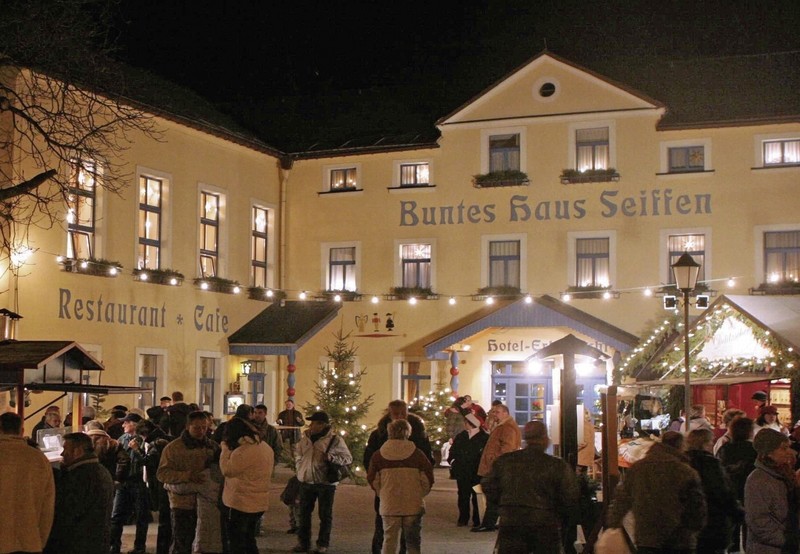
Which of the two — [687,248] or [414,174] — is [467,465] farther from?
[414,174]

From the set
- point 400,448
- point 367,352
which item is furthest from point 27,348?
point 367,352

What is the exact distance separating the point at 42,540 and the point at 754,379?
1519cm

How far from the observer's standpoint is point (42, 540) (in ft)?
25.7

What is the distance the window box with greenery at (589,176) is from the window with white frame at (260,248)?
7.52 metres

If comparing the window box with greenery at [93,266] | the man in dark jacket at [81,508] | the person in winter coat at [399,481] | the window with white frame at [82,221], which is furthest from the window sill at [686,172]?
the man in dark jacket at [81,508]

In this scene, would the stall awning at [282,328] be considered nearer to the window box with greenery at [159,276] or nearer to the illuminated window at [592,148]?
the window box with greenery at [159,276]

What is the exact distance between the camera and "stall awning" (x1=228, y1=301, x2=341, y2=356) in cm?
2811

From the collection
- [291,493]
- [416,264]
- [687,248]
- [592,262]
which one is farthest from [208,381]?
[291,493]

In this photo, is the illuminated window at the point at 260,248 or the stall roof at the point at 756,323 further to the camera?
the illuminated window at the point at 260,248

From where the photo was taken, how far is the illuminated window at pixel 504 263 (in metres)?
28.7

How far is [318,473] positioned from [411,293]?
16.2 m

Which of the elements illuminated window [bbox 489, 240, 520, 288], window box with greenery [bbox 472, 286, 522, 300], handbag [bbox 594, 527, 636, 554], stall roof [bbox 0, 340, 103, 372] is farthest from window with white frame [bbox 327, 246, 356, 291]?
handbag [bbox 594, 527, 636, 554]

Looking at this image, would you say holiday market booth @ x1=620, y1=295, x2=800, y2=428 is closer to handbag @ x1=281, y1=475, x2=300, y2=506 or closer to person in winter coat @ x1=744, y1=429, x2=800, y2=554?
handbag @ x1=281, y1=475, x2=300, y2=506

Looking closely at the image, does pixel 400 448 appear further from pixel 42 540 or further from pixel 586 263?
pixel 586 263
